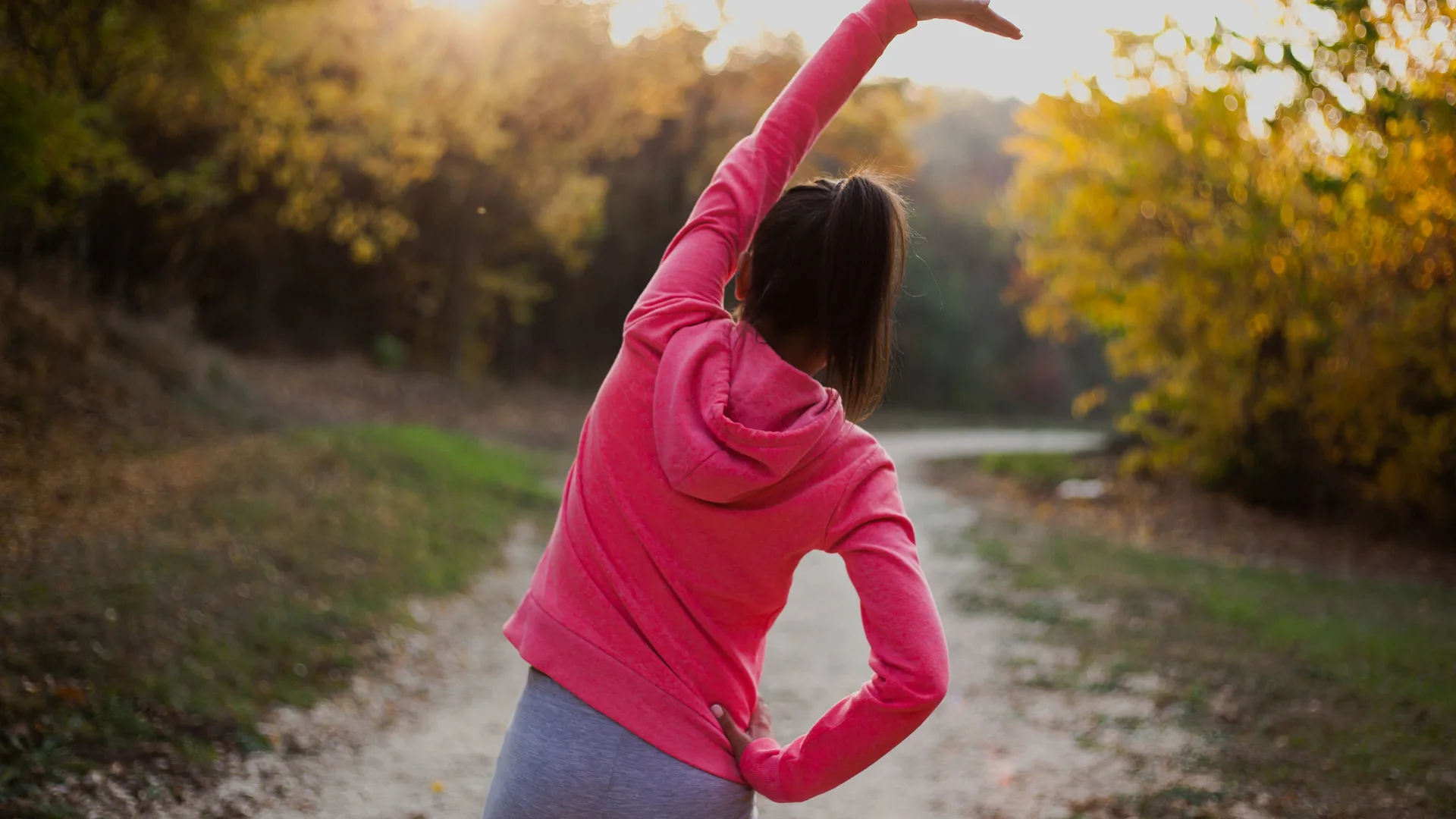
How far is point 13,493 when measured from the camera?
616cm

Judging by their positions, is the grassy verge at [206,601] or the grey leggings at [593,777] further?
the grassy verge at [206,601]

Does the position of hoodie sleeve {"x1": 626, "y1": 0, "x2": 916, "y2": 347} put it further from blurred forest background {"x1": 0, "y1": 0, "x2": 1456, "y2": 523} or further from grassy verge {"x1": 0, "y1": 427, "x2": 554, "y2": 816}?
grassy verge {"x1": 0, "y1": 427, "x2": 554, "y2": 816}

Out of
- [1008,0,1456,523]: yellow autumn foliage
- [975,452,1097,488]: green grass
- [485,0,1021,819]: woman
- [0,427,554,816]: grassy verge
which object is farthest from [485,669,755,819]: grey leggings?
[975,452,1097,488]: green grass

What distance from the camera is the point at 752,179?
5.41ft

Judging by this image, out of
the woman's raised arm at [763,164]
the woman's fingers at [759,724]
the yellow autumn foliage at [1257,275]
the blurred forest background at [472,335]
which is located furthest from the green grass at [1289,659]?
the woman's raised arm at [763,164]

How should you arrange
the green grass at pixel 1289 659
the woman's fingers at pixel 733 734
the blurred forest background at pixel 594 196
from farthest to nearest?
1. the blurred forest background at pixel 594 196
2. the green grass at pixel 1289 659
3. the woman's fingers at pixel 733 734

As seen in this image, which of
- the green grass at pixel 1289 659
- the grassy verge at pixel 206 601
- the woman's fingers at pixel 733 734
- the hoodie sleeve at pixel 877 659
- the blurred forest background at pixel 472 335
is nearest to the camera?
the hoodie sleeve at pixel 877 659

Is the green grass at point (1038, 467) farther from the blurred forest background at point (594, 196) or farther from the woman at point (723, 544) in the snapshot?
the woman at point (723, 544)

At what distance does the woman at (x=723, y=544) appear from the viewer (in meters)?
1.42

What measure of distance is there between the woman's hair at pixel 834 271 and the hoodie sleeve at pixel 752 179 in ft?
0.24

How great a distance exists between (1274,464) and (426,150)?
39.4 ft

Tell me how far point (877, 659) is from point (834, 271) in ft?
1.75

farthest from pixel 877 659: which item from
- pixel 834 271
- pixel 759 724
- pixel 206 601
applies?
pixel 206 601

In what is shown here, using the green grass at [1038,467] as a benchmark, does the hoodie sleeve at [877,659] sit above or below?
above
